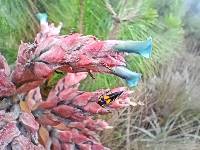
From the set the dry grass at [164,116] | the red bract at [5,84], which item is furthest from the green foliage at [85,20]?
the red bract at [5,84]

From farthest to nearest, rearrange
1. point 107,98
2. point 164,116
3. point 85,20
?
point 164,116
point 85,20
point 107,98

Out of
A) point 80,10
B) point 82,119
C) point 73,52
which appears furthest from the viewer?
point 80,10

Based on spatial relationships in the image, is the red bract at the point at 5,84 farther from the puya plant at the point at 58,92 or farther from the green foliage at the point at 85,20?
the green foliage at the point at 85,20

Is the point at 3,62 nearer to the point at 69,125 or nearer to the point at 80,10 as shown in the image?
the point at 69,125

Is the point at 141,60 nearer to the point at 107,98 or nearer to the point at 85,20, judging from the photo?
the point at 85,20

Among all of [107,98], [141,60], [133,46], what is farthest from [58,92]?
[141,60]

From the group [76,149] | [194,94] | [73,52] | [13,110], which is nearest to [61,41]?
[73,52]
